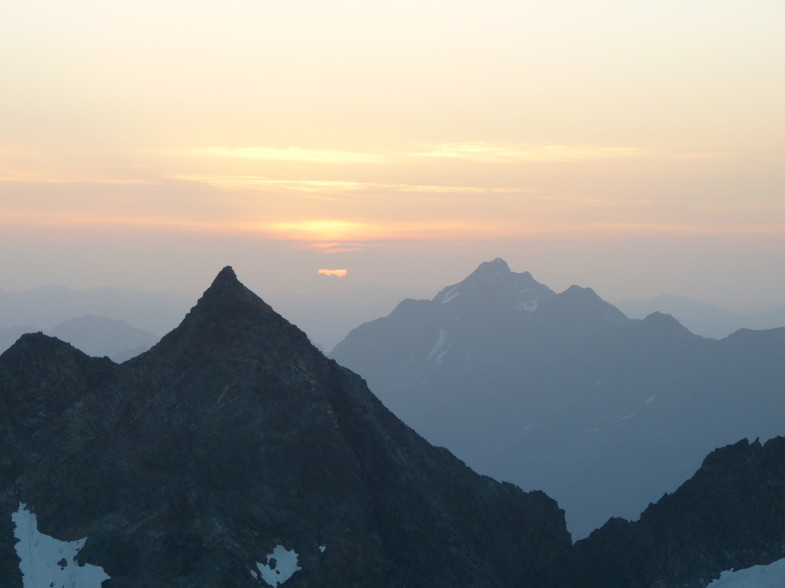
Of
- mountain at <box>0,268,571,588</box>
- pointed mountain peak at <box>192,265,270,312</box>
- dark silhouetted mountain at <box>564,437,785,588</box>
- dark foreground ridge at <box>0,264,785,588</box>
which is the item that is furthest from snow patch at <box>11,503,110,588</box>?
dark silhouetted mountain at <box>564,437,785,588</box>

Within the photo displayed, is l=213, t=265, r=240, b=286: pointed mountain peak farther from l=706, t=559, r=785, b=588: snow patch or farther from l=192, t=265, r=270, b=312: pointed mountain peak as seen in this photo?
l=706, t=559, r=785, b=588: snow patch

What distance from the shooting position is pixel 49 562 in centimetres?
9981

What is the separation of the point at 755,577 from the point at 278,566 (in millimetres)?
55468

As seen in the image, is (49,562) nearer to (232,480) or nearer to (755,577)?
(232,480)

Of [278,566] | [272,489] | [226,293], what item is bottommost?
[278,566]

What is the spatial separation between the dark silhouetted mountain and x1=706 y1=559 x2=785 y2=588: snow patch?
90cm

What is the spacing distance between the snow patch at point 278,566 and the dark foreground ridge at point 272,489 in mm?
239

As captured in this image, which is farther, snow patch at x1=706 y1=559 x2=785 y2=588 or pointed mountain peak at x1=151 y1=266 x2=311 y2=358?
pointed mountain peak at x1=151 y1=266 x2=311 y2=358

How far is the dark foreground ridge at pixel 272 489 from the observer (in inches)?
3991

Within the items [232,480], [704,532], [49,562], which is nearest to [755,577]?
[704,532]

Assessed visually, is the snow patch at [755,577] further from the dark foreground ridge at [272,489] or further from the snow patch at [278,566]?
the snow patch at [278,566]

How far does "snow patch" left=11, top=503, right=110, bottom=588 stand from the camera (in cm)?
9750

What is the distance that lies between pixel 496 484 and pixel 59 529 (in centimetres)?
5735

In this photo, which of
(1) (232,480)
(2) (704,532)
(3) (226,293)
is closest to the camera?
(1) (232,480)
